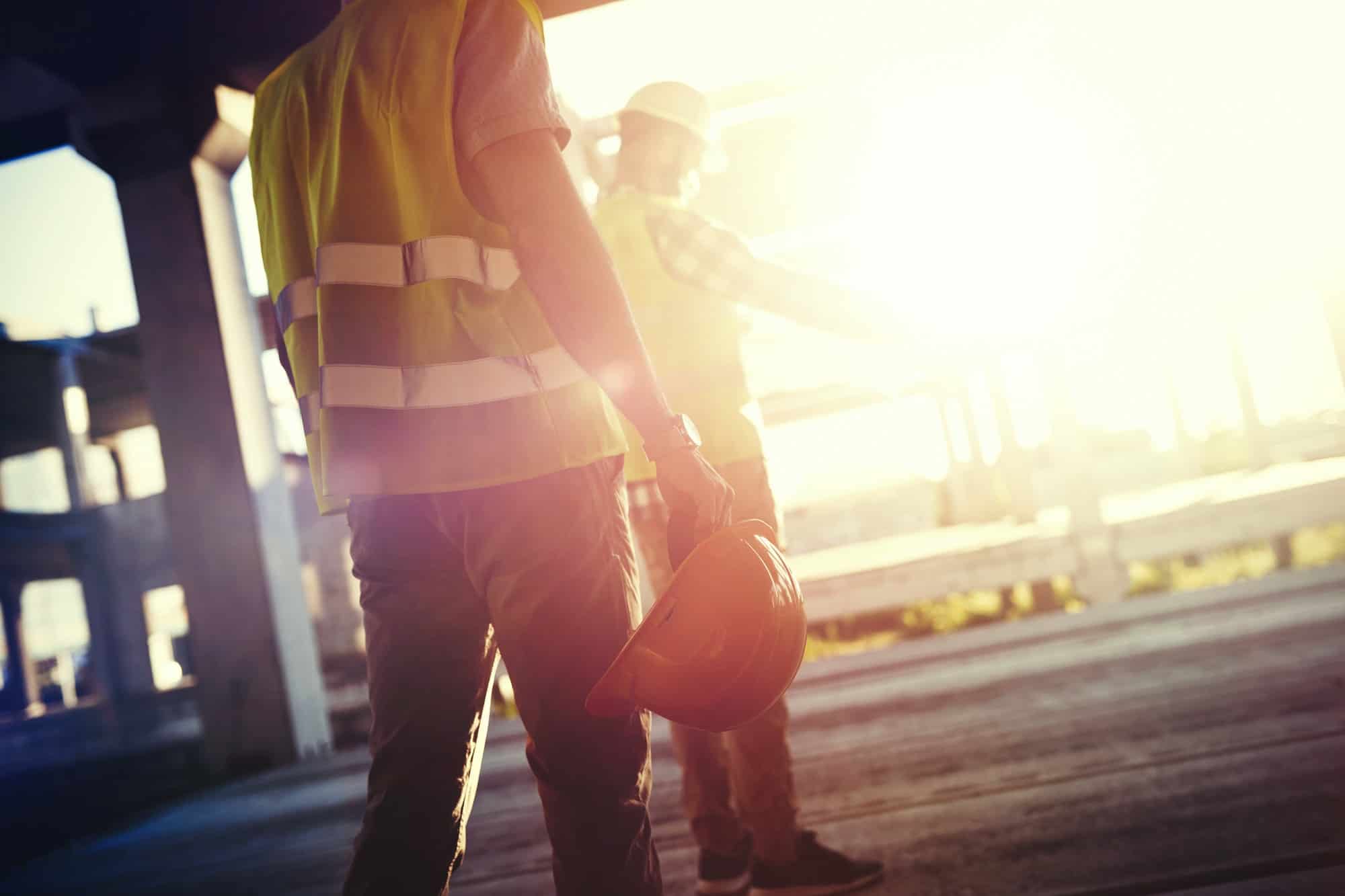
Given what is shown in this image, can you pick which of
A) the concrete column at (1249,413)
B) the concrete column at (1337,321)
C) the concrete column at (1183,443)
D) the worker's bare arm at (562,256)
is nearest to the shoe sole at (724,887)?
the worker's bare arm at (562,256)

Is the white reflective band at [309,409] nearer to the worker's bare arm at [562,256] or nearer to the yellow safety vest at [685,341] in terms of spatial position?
the worker's bare arm at [562,256]

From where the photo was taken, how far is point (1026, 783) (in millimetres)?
1786

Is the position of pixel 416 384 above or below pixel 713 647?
above

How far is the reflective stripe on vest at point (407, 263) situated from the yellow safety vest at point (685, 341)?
727mm

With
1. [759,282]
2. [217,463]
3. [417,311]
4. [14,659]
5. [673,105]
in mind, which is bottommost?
[14,659]

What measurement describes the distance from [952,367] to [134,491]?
56.1 feet

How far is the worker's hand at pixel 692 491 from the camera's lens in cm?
83

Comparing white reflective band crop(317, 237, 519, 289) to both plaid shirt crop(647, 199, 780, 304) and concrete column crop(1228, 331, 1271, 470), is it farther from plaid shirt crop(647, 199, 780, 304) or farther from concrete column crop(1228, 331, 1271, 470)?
concrete column crop(1228, 331, 1271, 470)

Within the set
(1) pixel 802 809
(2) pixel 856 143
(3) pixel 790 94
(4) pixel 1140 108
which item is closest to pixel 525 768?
(1) pixel 802 809

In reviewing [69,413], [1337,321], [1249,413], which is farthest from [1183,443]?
[69,413]

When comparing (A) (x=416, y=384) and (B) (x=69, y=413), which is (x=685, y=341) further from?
(B) (x=69, y=413)

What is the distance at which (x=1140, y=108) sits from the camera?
498 centimetres

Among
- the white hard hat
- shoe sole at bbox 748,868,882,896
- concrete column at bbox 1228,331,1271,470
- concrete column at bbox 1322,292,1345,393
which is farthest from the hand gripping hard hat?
concrete column at bbox 1228,331,1271,470

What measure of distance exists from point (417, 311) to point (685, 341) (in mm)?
794
